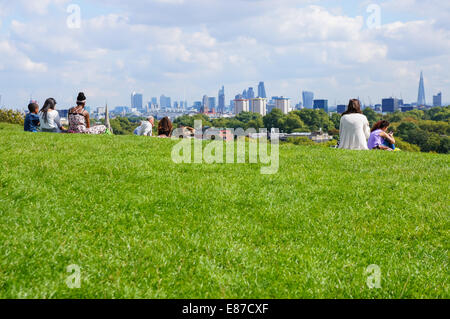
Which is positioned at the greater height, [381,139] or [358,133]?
[358,133]

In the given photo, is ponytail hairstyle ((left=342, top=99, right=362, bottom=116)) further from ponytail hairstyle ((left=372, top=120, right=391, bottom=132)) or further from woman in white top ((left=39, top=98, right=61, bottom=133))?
woman in white top ((left=39, top=98, right=61, bottom=133))

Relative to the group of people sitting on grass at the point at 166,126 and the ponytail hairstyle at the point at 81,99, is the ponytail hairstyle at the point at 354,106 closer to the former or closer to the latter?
the group of people sitting on grass at the point at 166,126

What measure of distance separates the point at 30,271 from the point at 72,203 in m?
2.17

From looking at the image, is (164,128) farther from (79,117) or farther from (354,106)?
(354,106)

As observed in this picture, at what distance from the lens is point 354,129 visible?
13117 mm

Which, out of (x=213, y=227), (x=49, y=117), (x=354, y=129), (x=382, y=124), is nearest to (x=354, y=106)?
(x=354, y=129)

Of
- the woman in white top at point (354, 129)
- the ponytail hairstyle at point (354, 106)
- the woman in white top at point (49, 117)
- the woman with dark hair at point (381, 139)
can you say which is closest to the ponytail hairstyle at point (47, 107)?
the woman in white top at point (49, 117)

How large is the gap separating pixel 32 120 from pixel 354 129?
1186cm

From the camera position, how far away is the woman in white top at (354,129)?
1292 cm

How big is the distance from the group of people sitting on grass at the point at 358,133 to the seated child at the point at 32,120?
11384 mm

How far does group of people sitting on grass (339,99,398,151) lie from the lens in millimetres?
12945

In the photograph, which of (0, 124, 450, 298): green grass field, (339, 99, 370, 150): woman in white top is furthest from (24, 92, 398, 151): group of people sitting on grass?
(0, 124, 450, 298): green grass field

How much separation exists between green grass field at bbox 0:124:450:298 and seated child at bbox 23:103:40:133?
5601 mm
